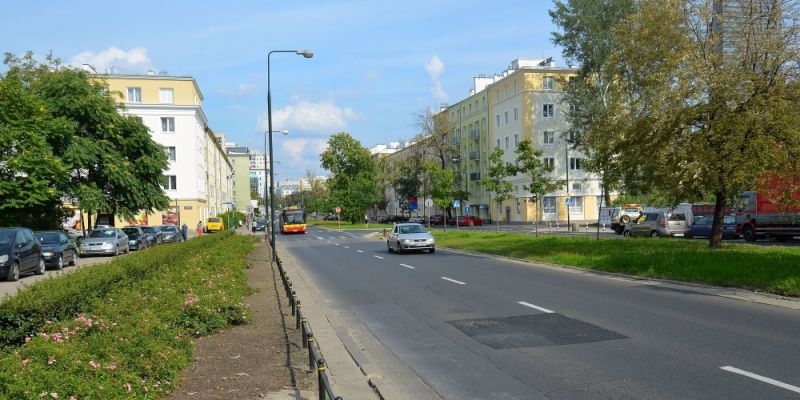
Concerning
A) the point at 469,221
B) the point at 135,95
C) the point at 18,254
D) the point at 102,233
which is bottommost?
the point at 469,221

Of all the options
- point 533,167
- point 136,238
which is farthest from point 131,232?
point 533,167

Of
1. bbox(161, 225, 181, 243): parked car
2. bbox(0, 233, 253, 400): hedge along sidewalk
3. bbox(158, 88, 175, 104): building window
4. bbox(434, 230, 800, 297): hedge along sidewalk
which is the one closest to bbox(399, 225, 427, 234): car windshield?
bbox(434, 230, 800, 297): hedge along sidewalk

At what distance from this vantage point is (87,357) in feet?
17.3

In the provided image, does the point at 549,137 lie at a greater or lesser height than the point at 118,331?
greater

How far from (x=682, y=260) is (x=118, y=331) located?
1510 cm

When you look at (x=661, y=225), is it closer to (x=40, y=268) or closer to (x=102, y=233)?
(x=102, y=233)

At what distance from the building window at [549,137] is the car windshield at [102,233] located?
49.7 m

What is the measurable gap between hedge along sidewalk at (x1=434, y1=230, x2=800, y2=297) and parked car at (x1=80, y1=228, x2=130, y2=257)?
1952cm

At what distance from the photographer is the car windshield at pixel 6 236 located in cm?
1925

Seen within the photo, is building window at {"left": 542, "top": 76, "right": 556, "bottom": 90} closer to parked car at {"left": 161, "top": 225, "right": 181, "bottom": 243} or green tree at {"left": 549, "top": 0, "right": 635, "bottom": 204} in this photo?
green tree at {"left": 549, "top": 0, "right": 635, "bottom": 204}

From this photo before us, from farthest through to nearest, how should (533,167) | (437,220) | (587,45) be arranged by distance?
(437,220), (587,45), (533,167)

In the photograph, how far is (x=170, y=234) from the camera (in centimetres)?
4588

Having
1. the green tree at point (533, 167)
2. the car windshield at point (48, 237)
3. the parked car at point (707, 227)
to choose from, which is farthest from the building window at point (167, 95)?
the parked car at point (707, 227)

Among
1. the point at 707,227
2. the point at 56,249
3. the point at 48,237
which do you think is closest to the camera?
the point at 56,249
